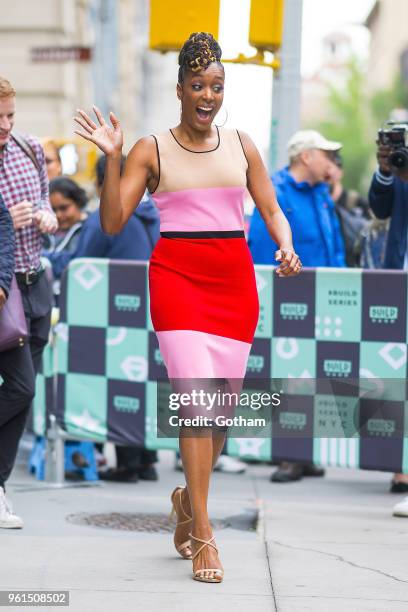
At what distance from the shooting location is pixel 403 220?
7.50m

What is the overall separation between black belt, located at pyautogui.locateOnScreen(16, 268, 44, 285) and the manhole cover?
115 centimetres

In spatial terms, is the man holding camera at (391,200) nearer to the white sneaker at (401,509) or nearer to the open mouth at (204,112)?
the white sneaker at (401,509)

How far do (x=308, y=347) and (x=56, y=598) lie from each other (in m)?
2.94

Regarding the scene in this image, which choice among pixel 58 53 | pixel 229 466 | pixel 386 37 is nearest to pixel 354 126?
pixel 386 37

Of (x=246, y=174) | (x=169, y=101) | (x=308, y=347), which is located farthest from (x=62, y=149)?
(x=169, y=101)

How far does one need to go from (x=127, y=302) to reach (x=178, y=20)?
74.2 inches

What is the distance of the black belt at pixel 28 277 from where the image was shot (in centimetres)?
640

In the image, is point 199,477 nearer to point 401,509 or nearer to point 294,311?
point 401,509

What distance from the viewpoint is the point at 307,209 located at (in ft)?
27.9

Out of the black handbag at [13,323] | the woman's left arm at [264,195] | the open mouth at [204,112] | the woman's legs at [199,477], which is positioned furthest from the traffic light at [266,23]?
the woman's legs at [199,477]

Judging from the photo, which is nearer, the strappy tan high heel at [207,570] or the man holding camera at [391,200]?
the strappy tan high heel at [207,570]

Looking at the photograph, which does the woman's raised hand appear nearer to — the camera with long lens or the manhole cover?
the manhole cover

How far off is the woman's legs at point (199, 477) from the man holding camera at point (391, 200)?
2.70 m

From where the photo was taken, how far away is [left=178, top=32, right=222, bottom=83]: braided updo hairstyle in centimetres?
511
